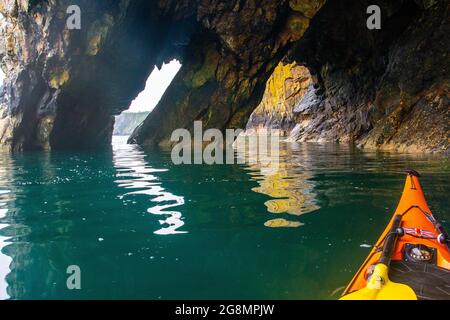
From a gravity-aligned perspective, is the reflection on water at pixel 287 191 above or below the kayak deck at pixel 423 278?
above

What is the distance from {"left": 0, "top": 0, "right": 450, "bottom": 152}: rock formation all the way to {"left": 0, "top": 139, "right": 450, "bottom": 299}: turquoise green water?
34.1 ft

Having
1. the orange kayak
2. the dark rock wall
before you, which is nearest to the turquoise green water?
the orange kayak

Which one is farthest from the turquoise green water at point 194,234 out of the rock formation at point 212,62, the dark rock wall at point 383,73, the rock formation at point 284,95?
the rock formation at point 284,95

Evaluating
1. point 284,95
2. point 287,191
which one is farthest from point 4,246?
point 284,95

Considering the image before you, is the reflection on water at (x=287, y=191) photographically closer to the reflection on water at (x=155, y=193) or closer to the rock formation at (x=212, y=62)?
the reflection on water at (x=155, y=193)

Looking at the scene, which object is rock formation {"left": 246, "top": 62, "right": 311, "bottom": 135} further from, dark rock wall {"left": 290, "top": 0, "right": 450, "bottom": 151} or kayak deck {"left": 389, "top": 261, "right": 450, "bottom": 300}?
kayak deck {"left": 389, "top": 261, "right": 450, "bottom": 300}

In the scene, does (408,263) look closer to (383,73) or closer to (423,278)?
(423,278)

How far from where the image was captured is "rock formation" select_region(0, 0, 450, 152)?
58.5 ft

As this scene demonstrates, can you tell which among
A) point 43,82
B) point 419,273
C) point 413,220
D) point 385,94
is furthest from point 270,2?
point 419,273

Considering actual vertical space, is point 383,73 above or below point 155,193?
above

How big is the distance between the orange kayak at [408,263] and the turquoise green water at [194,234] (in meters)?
0.42

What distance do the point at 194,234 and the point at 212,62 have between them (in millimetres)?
18736

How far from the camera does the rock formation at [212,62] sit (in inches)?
702

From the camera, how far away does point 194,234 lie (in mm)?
4609
